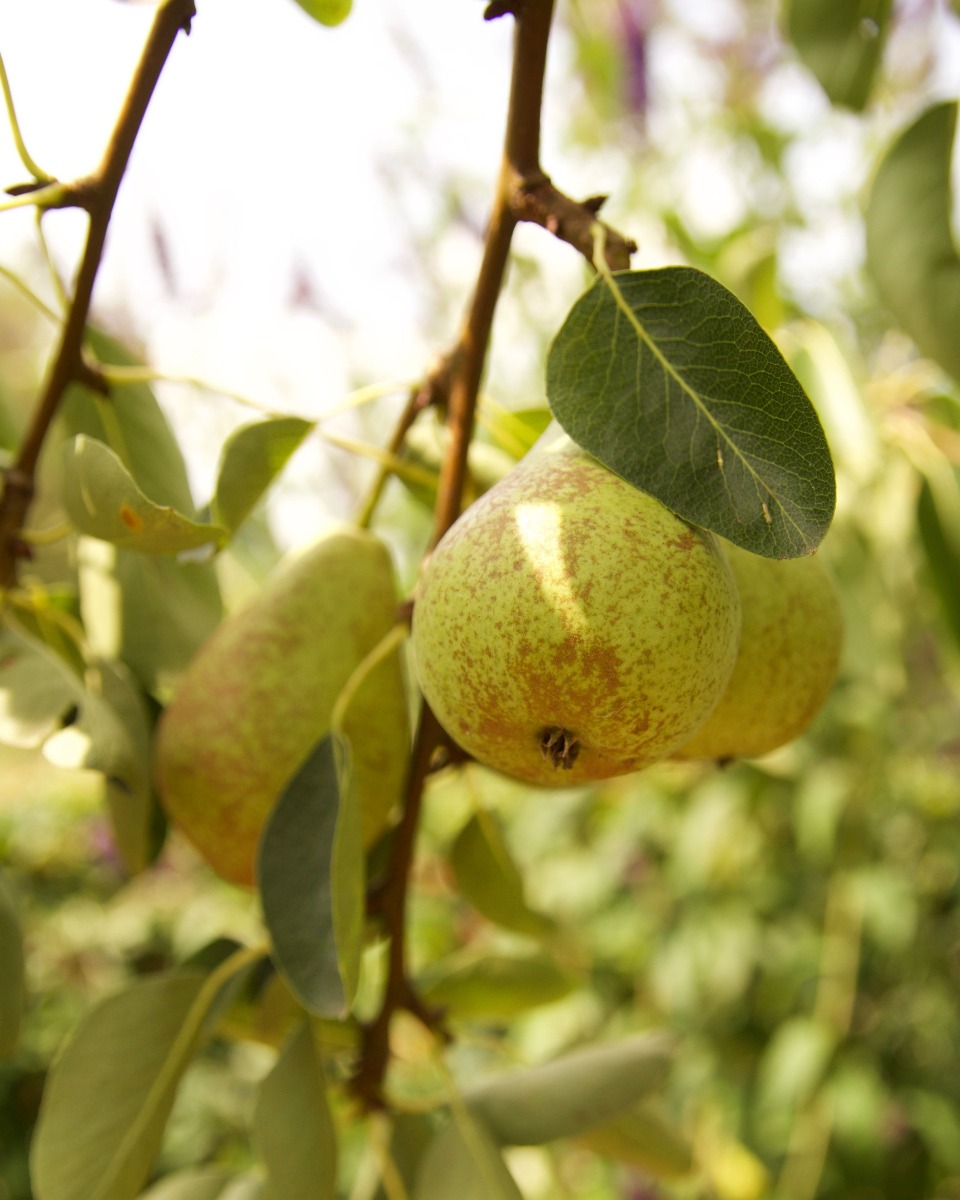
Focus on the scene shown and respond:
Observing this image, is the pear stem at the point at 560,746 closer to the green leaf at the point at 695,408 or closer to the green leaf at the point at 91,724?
the green leaf at the point at 695,408

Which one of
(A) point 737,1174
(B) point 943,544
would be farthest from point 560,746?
(A) point 737,1174

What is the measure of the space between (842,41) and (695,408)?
0.65 meters

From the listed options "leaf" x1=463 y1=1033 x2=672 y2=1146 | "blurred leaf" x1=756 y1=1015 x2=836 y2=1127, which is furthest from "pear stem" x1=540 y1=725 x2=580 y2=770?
"blurred leaf" x1=756 y1=1015 x2=836 y2=1127

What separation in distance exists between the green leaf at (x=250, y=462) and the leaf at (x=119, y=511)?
0.13 feet

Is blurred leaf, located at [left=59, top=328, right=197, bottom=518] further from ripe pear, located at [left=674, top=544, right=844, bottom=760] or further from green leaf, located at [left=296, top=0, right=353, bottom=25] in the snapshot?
ripe pear, located at [left=674, top=544, right=844, bottom=760]

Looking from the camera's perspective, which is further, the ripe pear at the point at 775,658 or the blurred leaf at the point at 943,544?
the blurred leaf at the point at 943,544

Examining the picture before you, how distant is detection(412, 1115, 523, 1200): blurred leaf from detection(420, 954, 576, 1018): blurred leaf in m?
0.16

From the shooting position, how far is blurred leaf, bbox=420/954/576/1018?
85cm

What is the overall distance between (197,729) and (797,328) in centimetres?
92

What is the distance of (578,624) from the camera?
43cm

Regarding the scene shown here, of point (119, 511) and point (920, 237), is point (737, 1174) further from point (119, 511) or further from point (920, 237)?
point (119, 511)

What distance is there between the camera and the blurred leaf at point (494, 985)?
0.85 metres

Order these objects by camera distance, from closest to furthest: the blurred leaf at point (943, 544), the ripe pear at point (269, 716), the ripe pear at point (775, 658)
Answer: the ripe pear at point (775, 658)
the ripe pear at point (269, 716)
the blurred leaf at point (943, 544)

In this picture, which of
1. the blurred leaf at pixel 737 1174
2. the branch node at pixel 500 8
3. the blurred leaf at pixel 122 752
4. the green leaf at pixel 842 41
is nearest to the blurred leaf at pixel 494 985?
the blurred leaf at pixel 122 752
